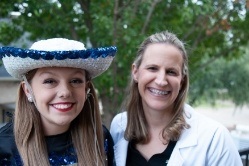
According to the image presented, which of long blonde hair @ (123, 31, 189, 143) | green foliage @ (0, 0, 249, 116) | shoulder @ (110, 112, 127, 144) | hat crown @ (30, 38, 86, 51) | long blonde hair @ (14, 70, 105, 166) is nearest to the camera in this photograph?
hat crown @ (30, 38, 86, 51)

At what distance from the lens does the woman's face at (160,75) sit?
7.64ft

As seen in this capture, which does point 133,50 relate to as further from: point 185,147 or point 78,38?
point 185,147

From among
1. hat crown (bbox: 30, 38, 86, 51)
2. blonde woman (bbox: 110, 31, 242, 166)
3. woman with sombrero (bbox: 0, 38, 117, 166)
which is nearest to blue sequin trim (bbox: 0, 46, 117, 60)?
woman with sombrero (bbox: 0, 38, 117, 166)

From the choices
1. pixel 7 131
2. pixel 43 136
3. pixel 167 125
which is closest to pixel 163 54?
pixel 167 125

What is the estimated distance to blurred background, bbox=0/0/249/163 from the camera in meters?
4.36

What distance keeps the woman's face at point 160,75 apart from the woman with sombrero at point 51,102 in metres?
0.37

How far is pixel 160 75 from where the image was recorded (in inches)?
91.5

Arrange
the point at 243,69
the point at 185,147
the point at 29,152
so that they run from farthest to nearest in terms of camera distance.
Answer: the point at 243,69 → the point at 185,147 → the point at 29,152

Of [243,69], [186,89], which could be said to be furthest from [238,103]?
[186,89]

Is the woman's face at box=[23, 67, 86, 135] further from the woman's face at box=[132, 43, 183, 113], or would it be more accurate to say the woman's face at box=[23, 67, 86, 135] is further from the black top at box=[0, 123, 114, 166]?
the woman's face at box=[132, 43, 183, 113]

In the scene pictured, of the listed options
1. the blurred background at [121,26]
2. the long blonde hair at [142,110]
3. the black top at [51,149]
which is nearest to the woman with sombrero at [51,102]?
the black top at [51,149]

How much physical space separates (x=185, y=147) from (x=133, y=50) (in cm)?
209

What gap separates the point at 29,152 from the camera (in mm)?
2035

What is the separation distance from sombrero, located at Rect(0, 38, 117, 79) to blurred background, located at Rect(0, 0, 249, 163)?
84.1 inches
